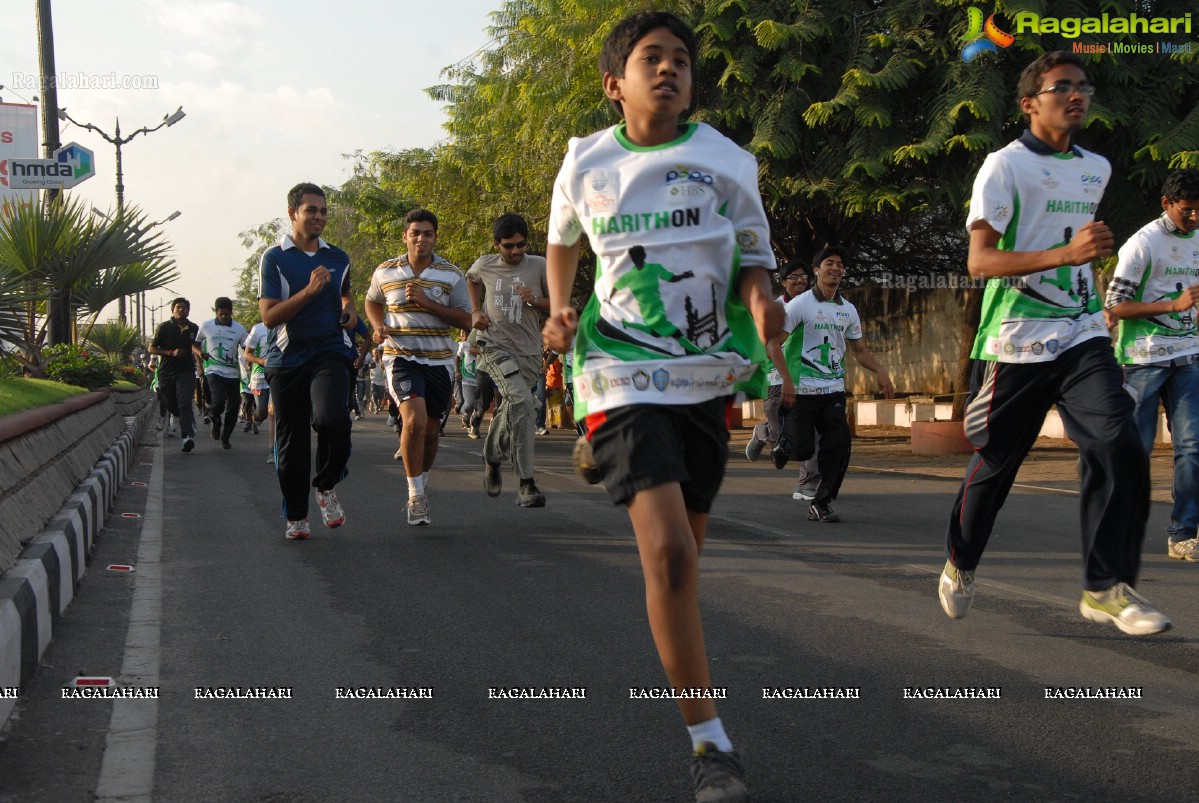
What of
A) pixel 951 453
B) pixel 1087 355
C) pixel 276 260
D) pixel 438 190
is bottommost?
pixel 951 453

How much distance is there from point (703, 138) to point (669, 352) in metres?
0.61

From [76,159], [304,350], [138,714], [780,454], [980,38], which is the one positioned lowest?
[138,714]

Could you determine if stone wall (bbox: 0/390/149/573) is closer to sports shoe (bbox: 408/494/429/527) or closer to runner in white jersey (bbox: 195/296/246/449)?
sports shoe (bbox: 408/494/429/527)

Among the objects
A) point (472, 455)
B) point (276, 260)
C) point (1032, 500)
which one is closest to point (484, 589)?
point (276, 260)

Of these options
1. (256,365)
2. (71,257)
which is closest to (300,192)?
(71,257)

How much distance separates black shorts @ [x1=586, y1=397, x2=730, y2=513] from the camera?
3283 millimetres

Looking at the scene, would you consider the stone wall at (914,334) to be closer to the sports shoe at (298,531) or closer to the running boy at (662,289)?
the sports shoe at (298,531)

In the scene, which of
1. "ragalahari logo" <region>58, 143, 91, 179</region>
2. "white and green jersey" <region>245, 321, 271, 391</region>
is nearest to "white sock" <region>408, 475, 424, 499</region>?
"white and green jersey" <region>245, 321, 271, 391</region>

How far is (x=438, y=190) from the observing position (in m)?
27.6

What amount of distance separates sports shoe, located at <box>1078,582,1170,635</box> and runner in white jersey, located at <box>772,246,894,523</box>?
4.20 meters

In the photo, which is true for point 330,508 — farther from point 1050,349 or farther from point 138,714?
point 1050,349

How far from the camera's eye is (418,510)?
27.1ft

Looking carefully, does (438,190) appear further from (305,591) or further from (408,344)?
(305,591)

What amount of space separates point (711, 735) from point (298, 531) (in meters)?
5.06
